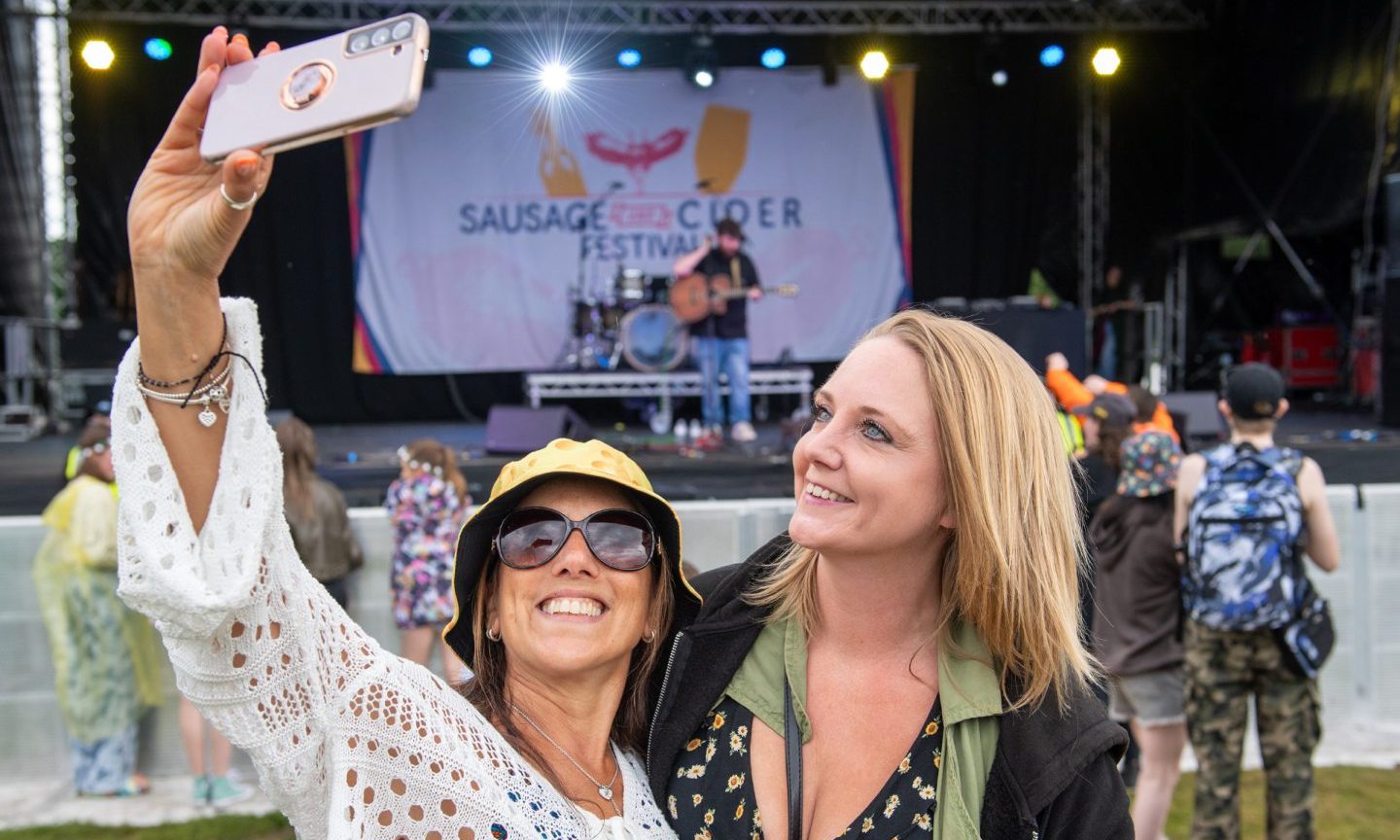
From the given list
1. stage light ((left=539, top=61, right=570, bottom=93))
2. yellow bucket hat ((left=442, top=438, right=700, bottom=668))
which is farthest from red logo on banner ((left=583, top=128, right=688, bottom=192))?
yellow bucket hat ((left=442, top=438, right=700, bottom=668))

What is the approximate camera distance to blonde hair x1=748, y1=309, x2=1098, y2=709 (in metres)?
A: 1.57

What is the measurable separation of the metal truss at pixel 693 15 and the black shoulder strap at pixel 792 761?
32.9 feet

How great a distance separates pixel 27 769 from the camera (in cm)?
464

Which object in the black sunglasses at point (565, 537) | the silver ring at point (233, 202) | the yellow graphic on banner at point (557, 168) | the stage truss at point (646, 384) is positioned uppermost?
the yellow graphic on banner at point (557, 168)

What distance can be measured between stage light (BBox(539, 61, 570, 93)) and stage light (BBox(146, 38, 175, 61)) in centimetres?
361

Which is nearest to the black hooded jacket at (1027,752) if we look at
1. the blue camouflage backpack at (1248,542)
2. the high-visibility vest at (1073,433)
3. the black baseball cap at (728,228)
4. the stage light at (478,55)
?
the blue camouflage backpack at (1248,542)

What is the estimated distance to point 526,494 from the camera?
5.45 feet

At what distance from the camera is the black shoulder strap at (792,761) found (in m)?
1.52

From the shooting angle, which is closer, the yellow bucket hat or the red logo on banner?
the yellow bucket hat

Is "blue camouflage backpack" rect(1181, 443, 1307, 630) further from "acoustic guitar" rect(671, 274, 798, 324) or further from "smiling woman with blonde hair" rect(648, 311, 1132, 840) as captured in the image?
"acoustic guitar" rect(671, 274, 798, 324)

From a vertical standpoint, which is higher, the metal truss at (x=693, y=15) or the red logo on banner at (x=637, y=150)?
the metal truss at (x=693, y=15)

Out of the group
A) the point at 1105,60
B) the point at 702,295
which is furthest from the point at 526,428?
the point at 1105,60

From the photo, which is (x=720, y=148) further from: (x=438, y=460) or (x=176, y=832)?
(x=176, y=832)

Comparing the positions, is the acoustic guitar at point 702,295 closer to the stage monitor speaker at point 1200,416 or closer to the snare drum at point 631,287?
the snare drum at point 631,287
